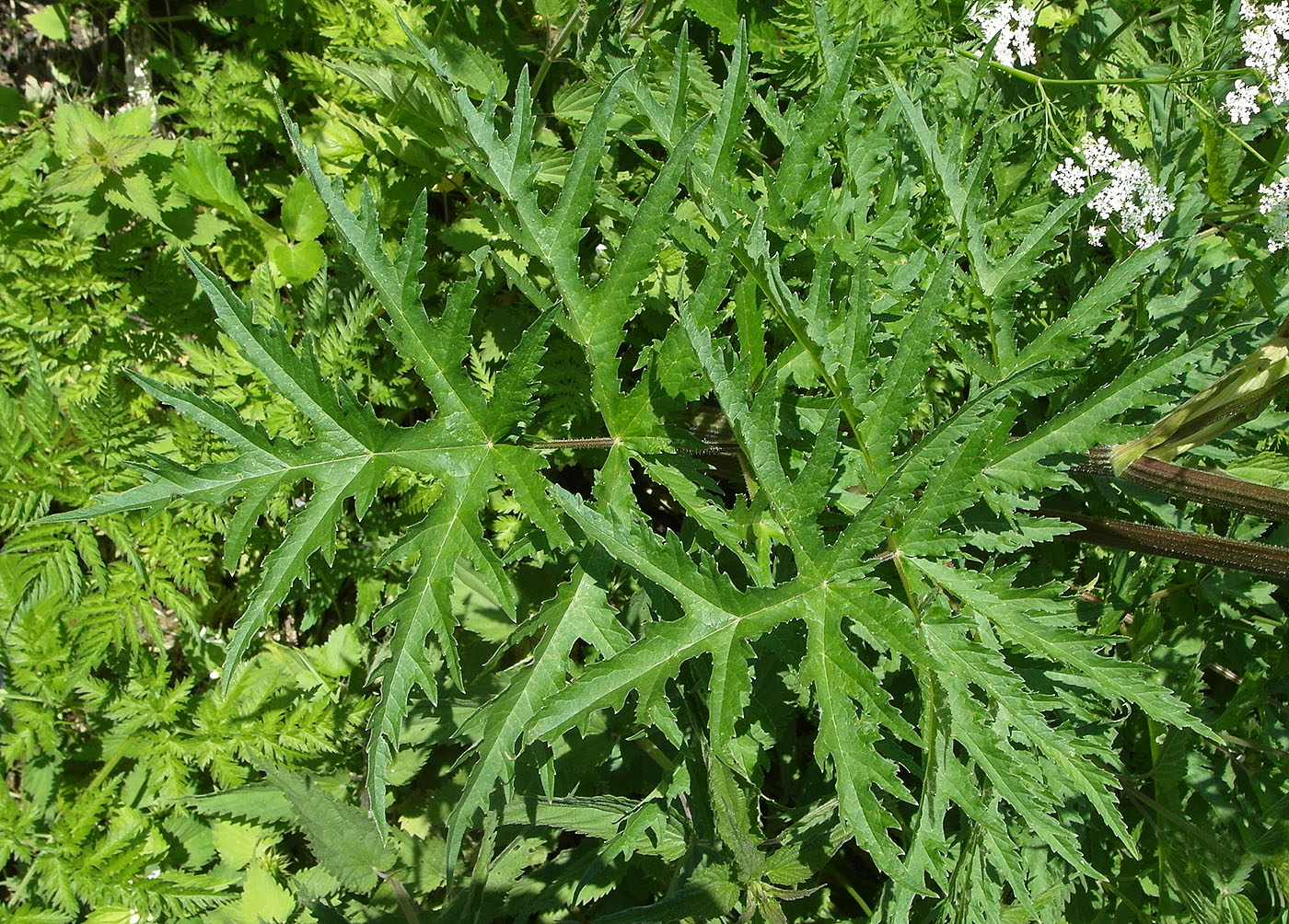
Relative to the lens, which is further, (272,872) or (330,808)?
(272,872)

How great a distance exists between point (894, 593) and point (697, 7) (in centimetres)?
195

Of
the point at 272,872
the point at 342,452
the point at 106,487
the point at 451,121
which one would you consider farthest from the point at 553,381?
the point at 272,872

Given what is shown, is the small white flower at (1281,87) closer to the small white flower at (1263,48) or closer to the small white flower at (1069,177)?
the small white flower at (1263,48)

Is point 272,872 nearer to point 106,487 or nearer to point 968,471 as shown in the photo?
point 106,487

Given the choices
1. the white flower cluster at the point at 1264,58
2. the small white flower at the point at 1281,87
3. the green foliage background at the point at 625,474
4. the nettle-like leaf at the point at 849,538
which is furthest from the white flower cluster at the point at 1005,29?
the nettle-like leaf at the point at 849,538

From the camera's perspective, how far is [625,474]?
2000 millimetres

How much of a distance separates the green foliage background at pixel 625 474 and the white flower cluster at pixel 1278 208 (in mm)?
132

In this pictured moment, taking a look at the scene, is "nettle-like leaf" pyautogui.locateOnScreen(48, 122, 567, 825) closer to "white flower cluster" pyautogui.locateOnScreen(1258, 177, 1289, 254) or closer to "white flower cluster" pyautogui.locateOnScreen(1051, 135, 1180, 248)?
"white flower cluster" pyautogui.locateOnScreen(1051, 135, 1180, 248)

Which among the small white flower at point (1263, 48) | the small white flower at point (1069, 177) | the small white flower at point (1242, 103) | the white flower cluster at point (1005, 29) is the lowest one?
the small white flower at point (1069, 177)

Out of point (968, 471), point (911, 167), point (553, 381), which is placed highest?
point (911, 167)

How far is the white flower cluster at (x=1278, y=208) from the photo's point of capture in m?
2.29

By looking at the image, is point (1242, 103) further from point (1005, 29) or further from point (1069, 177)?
point (1005, 29)

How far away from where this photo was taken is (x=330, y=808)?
2.88m

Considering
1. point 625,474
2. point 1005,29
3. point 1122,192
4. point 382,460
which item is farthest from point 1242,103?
point 382,460
